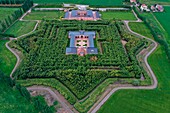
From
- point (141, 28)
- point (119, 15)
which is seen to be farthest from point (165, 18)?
point (119, 15)

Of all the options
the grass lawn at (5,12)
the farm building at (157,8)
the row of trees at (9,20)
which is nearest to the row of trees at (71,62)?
the row of trees at (9,20)

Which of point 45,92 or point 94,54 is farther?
point 94,54

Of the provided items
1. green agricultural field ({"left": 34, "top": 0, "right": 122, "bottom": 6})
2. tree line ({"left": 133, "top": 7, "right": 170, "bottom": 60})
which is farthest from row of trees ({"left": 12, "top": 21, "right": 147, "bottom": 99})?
green agricultural field ({"left": 34, "top": 0, "right": 122, "bottom": 6})

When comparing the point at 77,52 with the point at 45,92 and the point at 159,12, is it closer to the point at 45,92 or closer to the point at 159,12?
the point at 45,92

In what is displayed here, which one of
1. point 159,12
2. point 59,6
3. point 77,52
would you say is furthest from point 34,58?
point 159,12

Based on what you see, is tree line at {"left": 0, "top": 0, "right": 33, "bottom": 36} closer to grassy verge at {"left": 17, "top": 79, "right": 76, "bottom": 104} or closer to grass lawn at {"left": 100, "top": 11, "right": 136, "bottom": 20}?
grassy verge at {"left": 17, "top": 79, "right": 76, "bottom": 104}

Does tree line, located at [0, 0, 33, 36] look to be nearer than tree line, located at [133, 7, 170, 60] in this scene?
No
